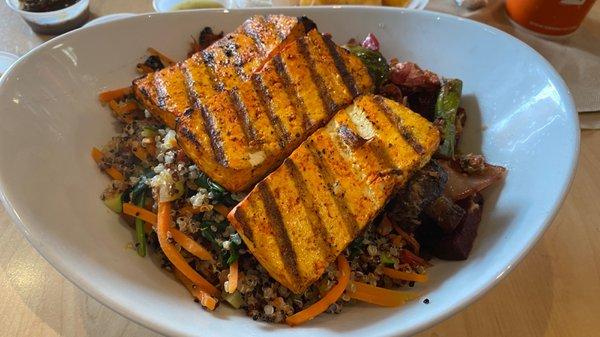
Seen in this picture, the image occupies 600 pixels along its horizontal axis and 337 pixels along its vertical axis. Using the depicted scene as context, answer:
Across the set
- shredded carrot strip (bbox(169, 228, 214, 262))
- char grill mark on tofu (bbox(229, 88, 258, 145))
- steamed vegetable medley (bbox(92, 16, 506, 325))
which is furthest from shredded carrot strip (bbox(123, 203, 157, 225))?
char grill mark on tofu (bbox(229, 88, 258, 145))

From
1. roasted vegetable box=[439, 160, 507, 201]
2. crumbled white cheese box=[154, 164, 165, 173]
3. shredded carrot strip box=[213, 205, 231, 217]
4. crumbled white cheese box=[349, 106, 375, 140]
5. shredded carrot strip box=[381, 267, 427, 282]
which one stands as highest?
crumbled white cheese box=[349, 106, 375, 140]

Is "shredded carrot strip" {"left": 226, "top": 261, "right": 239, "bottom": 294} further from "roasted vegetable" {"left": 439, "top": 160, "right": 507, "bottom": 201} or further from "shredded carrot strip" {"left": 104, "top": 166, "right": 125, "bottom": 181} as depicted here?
"roasted vegetable" {"left": 439, "top": 160, "right": 507, "bottom": 201}

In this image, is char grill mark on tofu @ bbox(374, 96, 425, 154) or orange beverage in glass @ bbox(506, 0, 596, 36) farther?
orange beverage in glass @ bbox(506, 0, 596, 36)

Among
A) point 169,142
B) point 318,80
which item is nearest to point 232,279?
point 169,142

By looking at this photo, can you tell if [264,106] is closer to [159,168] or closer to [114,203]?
[159,168]

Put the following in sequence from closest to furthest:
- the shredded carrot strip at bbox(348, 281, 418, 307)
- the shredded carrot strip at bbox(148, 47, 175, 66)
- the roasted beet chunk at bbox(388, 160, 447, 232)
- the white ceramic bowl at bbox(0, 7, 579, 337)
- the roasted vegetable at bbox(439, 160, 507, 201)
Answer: the white ceramic bowl at bbox(0, 7, 579, 337) < the shredded carrot strip at bbox(348, 281, 418, 307) < the roasted beet chunk at bbox(388, 160, 447, 232) < the roasted vegetable at bbox(439, 160, 507, 201) < the shredded carrot strip at bbox(148, 47, 175, 66)

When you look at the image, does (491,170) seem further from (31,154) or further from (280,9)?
(31,154)
